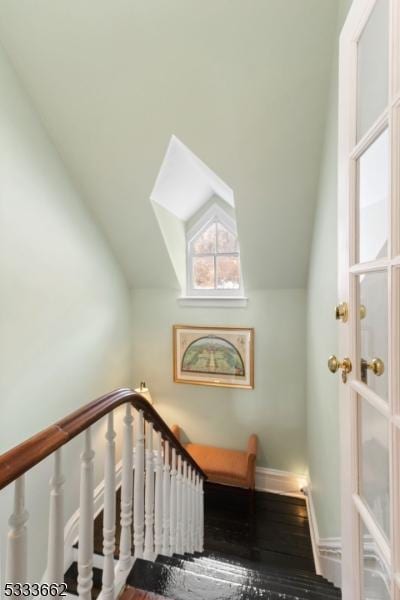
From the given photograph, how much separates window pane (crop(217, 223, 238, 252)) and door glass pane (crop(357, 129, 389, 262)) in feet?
8.13

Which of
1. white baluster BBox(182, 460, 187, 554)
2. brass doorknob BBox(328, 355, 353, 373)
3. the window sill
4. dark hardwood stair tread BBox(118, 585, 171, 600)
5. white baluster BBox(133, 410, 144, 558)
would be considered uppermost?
the window sill

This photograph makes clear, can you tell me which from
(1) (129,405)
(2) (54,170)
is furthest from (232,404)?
(2) (54,170)

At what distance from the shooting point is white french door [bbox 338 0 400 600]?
0.67 meters

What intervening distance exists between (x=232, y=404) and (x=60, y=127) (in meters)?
3.21

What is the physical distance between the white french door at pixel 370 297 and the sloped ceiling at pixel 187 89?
2.57 ft

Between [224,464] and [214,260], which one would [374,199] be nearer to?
[214,260]

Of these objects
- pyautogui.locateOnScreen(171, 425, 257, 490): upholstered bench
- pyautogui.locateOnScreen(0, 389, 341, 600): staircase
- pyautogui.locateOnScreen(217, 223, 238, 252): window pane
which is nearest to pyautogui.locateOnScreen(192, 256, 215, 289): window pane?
pyautogui.locateOnScreen(217, 223, 238, 252): window pane

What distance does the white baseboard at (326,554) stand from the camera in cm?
165

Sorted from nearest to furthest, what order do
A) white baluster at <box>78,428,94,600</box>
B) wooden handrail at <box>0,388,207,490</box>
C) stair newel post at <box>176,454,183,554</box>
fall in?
wooden handrail at <box>0,388,207,490</box>, white baluster at <box>78,428,94,600</box>, stair newel post at <box>176,454,183,554</box>

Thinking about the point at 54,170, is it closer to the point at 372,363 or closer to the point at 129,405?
the point at 129,405

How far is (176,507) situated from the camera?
5.32ft

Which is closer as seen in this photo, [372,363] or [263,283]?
[372,363]

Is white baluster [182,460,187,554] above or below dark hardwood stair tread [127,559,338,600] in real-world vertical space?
below

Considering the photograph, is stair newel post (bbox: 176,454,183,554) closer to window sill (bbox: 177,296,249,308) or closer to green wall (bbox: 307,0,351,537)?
green wall (bbox: 307,0,351,537)
